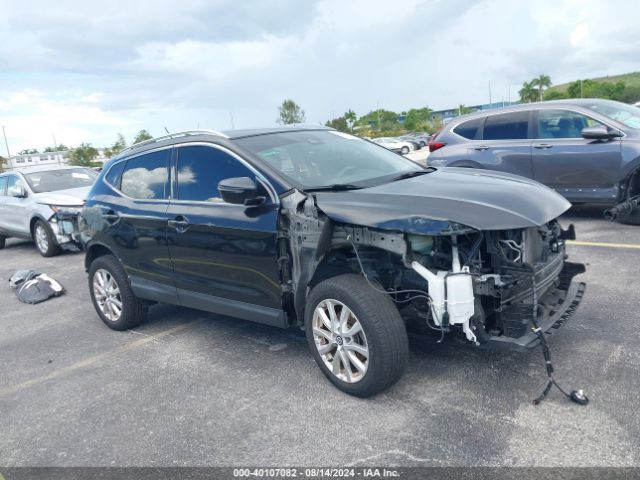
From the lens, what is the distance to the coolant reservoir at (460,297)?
301cm

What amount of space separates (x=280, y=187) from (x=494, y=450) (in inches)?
82.8

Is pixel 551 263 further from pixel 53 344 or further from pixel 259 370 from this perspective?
pixel 53 344

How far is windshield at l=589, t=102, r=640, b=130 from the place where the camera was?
7.29 metres

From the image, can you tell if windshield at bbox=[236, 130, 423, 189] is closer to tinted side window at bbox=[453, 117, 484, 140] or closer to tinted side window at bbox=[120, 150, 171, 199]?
tinted side window at bbox=[120, 150, 171, 199]

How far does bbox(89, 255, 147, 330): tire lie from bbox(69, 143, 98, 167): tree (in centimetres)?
6693

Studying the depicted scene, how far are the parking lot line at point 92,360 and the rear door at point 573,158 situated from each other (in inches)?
209

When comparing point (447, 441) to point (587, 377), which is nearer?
point (447, 441)

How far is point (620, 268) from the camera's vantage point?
216 inches

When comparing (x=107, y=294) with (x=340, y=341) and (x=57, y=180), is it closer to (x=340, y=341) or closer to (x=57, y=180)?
(x=340, y=341)

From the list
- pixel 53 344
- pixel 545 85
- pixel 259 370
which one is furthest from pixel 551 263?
pixel 545 85

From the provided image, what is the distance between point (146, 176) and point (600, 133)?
5645 mm

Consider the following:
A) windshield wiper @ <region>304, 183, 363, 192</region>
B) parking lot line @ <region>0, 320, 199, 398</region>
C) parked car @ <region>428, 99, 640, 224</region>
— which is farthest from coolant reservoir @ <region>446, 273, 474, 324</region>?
parked car @ <region>428, 99, 640, 224</region>

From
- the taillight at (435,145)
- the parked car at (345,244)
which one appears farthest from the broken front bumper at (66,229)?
the taillight at (435,145)

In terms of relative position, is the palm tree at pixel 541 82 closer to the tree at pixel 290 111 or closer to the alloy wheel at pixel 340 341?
the tree at pixel 290 111
